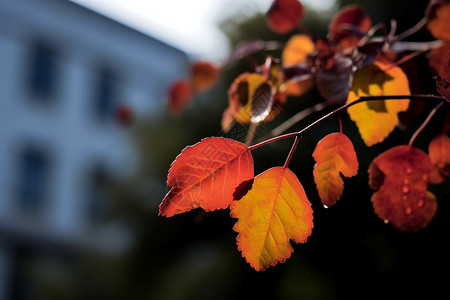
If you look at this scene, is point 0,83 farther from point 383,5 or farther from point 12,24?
point 383,5

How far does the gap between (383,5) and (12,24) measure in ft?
18.6

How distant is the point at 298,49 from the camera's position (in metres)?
0.59

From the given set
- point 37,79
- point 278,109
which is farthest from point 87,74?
point 278,109

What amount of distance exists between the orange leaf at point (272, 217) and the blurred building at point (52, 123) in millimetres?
6547

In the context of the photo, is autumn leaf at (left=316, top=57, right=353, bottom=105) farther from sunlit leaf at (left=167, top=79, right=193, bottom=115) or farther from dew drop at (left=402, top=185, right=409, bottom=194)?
sunlit leaf at (left=167, top=79, right=193, bottom=115)

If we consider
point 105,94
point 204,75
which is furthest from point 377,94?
point 105,94

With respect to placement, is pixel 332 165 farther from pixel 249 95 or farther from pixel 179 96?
pixel 179 96

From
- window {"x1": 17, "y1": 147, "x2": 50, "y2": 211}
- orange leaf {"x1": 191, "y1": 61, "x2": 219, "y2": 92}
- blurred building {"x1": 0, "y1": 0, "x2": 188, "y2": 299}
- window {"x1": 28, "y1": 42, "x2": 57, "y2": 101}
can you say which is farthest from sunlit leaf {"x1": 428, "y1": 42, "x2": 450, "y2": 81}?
window {"x1": 28, "y1": 42, "x2": 57, "y2": 101}

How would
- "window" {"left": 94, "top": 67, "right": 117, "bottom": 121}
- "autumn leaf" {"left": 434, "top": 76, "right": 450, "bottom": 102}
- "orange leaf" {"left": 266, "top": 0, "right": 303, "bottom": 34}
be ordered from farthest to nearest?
1. "window" {"left": 94, "top": 67, "right": 117, "bottom": 121}
2. "orange leaf" {"left": 266, "top": 0, "right": 303, "bottom": 34}
3. "autumn leaf" {"left": 434, "top": 76, "right": 450, "bottom": 102}

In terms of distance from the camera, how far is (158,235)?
402 centimetres

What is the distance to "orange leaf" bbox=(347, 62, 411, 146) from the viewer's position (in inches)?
14.4

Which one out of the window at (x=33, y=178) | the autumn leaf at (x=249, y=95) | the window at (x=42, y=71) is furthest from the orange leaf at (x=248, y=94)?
the window at (x=42, y=71)

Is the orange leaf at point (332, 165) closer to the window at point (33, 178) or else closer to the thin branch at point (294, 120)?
the thin branch at point (294, 120)

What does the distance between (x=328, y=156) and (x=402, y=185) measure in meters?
0.09
